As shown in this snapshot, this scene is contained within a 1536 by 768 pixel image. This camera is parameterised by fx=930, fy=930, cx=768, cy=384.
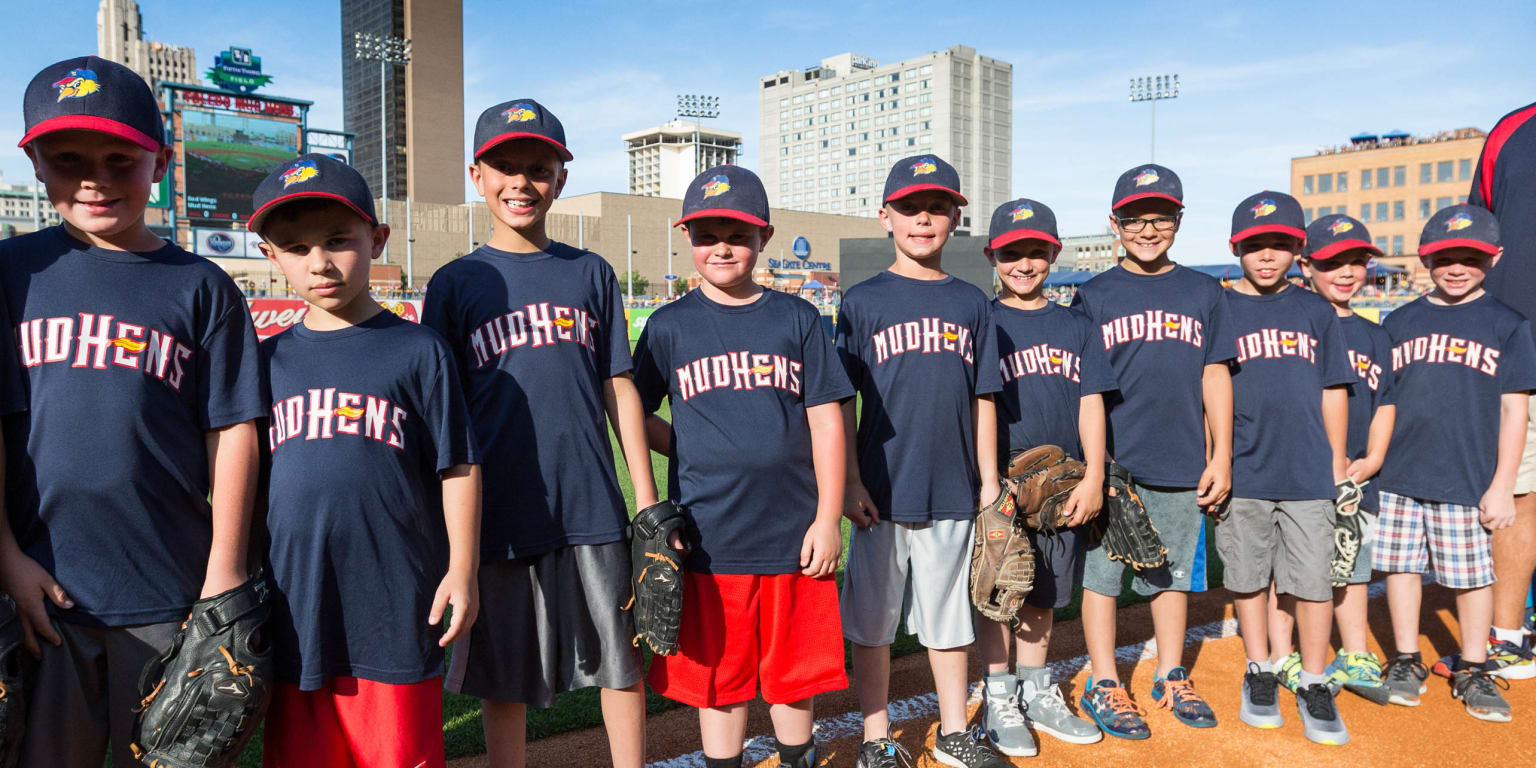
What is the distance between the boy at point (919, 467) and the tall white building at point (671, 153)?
411 feet

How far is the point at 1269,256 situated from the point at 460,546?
3072 millimetres

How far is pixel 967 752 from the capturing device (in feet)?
9.52

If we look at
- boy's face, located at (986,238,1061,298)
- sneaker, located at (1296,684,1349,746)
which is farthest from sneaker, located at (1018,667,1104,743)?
boy's face, located at (986,238,1061,298)

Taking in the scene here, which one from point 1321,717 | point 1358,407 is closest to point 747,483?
point 1321,717

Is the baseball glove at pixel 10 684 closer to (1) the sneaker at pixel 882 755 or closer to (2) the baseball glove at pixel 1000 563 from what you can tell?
(1) the sneaker at pixel 882 755

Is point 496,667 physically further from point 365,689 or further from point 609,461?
point 609,461

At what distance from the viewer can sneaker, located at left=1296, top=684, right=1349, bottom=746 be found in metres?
3.20

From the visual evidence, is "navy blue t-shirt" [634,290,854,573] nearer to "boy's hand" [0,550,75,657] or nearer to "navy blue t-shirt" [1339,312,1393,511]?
"boy's hand" [0,550,75,657]

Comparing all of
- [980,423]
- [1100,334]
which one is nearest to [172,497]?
[980,423]

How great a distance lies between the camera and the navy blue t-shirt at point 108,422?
1.83 meters

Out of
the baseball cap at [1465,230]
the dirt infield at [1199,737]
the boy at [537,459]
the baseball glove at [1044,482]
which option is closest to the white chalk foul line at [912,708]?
the dirt infield at [1199,737]

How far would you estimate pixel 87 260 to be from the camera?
189 centimetres

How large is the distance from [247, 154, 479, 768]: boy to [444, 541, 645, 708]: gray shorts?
218mm

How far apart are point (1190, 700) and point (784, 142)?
436ft
